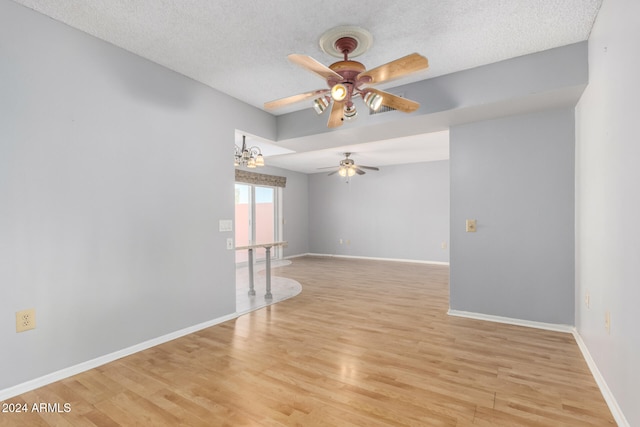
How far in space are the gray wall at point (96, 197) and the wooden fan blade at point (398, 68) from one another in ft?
6.29

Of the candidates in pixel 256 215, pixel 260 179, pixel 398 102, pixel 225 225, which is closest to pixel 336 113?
pixel 398 102

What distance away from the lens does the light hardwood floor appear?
5.69 feet

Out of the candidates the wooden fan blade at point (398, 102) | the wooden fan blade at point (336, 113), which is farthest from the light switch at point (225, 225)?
the wooden fan blade at point (398, 102)

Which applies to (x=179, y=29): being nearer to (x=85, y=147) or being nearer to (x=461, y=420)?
(x=85, y=147)

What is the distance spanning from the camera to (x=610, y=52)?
1.90 m

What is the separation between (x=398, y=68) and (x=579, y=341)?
2.82 meters

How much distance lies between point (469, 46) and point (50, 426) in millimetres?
3780

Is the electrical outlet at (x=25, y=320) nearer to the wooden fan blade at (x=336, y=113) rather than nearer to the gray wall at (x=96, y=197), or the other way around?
the gray wall at (x=96, y=197)

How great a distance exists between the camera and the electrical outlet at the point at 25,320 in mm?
1997

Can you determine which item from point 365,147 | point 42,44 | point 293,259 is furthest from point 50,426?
point 293,259

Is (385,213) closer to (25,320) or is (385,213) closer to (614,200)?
(614,200)

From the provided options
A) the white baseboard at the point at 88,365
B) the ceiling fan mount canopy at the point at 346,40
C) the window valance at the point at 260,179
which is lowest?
the white baseboard at the point at 88,365

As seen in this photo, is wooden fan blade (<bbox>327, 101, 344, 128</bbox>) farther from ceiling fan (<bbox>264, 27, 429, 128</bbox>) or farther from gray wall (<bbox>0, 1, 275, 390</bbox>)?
gray wall (<bbox>0, 1, 275, 390</bbox>)

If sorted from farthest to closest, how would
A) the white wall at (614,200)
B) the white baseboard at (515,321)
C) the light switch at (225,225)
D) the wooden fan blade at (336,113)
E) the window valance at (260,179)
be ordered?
the window valance at (260,179), the light switch at (225,225), the white baseboard at (515,321), the wooden fan blade at (336,113), the white wall at (614,200)
